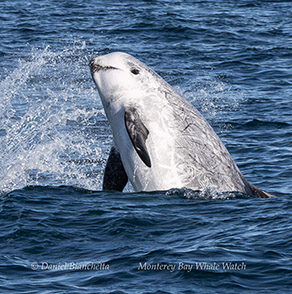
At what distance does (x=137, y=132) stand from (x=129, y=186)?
2836 mm

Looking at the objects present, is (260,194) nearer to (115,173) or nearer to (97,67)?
(115,173)

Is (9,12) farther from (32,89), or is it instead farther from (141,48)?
(32,89)

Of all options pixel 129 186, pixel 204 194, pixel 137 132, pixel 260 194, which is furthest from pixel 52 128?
pixel 260 194

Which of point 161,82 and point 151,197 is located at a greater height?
point 161,82

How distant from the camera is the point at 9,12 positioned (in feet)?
140

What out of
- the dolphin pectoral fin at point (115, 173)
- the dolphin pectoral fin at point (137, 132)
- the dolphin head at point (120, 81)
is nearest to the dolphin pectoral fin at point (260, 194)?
the dolphin pectoral fin at point (137, 132)

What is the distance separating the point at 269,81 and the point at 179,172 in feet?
47.5

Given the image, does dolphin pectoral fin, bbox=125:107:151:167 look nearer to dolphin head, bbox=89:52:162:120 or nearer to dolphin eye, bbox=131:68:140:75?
dolphin head, bbox=89:52:162:120

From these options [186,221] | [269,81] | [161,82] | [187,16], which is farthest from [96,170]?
[187,16]

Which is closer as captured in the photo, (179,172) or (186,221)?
(186,221)

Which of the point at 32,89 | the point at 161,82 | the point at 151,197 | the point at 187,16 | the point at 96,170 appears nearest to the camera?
the point at 151,197

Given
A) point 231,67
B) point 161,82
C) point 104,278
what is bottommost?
point 231,67

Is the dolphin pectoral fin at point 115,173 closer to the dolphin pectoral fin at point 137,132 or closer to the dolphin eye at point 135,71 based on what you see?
the dolphin pectoral fin at point 137,132

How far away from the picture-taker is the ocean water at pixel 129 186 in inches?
446
